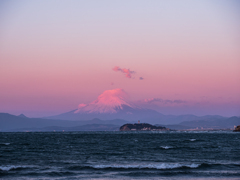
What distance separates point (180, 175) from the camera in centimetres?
4216

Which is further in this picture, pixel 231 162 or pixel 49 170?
pixel 231 162

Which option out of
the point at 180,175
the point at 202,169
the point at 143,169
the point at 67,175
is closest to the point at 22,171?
the point at 67,175

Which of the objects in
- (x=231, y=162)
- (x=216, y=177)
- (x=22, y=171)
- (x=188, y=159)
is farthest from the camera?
(x=188, y=159)

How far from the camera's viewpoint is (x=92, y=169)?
46.8 metres

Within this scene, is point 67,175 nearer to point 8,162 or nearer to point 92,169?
point 92,169

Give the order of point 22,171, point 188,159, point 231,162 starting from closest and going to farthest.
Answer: point 22,171 → point 231,162 → point 188,159

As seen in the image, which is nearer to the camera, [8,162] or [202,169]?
[202,169]

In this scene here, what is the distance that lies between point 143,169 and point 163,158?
14.5 metres

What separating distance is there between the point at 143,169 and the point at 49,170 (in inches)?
542

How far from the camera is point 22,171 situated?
45.2 meters

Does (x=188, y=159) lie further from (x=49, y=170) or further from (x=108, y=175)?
(x=49, y=170)

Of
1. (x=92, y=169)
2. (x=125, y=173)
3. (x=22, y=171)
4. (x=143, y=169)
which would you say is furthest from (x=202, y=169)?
(x=22, y=171)

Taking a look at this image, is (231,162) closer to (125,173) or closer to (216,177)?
(216,177)

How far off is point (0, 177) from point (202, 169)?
93.8 feet
